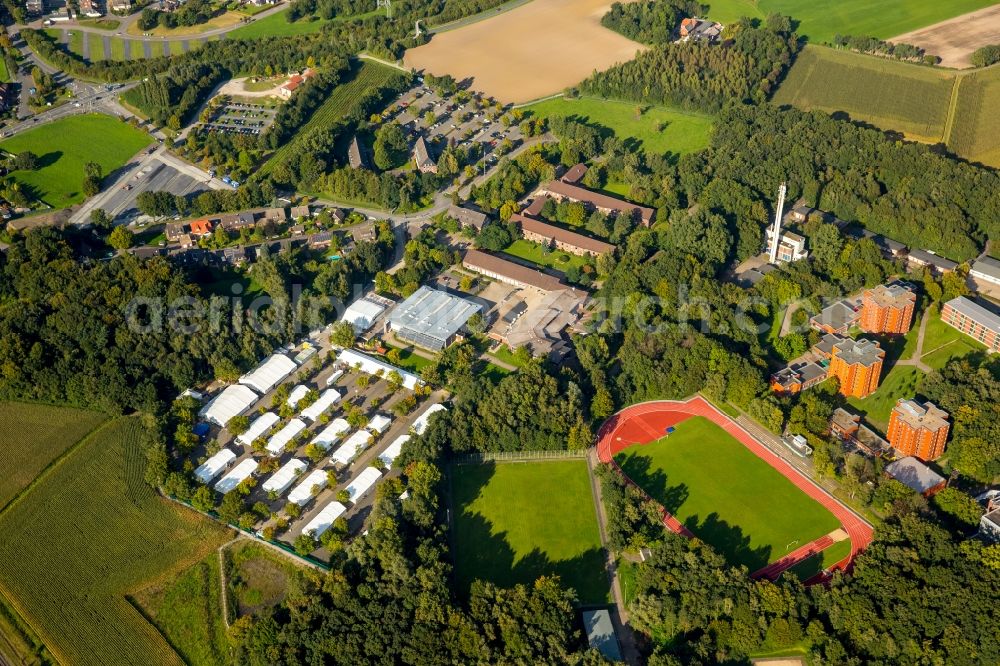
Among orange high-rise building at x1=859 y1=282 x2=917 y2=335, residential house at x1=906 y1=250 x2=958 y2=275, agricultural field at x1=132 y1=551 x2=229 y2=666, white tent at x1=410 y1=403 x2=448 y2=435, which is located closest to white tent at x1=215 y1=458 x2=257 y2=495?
agricultural field at x1=132 y1=551 x2=229 y2=666

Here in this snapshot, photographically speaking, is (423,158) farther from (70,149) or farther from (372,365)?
(70,149)

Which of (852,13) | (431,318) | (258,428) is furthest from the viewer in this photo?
(852,13)

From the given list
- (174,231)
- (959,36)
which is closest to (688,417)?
(174,231)

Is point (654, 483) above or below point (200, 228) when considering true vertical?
below

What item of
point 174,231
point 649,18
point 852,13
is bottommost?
point 174,231

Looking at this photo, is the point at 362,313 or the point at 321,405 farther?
the point at 362,313

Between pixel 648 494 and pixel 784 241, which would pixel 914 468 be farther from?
pixel 784 241
